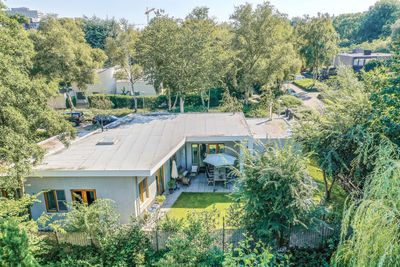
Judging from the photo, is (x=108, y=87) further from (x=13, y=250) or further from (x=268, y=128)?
(x=13, y=250)

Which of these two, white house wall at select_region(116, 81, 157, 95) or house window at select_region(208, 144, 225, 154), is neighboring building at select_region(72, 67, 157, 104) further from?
house window at select_region(208, 144, 225, 154)

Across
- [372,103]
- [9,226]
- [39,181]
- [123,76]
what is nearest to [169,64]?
[123,76]

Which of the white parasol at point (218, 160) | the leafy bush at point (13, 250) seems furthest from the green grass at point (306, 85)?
the leafy bush at point (13, 250)

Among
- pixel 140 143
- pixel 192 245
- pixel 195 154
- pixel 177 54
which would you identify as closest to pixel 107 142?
pixel 140 143

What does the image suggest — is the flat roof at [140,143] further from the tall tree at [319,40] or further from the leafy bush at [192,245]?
the tall tree at [319,40]

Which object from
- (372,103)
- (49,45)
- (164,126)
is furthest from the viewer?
(49,45)

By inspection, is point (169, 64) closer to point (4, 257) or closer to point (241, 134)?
point (241, 134)
